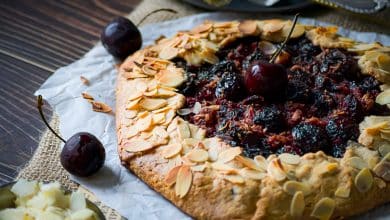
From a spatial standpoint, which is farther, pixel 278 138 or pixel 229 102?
pixel 229 102

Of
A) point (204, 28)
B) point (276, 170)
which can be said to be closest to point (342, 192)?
point (276, 170)

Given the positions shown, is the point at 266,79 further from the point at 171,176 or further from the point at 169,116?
the point at 171,176

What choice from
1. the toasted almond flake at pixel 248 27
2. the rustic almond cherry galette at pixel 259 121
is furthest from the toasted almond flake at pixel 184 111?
the toasted almond flake at pixel 248 27

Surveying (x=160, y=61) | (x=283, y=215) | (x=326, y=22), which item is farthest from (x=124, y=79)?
(x=326, y=22)

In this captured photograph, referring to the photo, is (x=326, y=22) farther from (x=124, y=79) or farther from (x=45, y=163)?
(x=45, y=163)

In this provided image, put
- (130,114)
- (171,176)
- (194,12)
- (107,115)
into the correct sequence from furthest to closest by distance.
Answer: (194,12) → (107,115) → (130,114) → (171,176)

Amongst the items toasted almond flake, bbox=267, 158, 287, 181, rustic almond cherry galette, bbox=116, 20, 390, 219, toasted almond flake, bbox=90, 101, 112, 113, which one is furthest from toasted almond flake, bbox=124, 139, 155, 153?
toasted almond flake, bbox=267, 158, 287, 181

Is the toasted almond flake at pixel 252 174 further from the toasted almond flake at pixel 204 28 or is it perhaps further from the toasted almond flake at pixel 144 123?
the toasted almond flake at pixel 204 28
